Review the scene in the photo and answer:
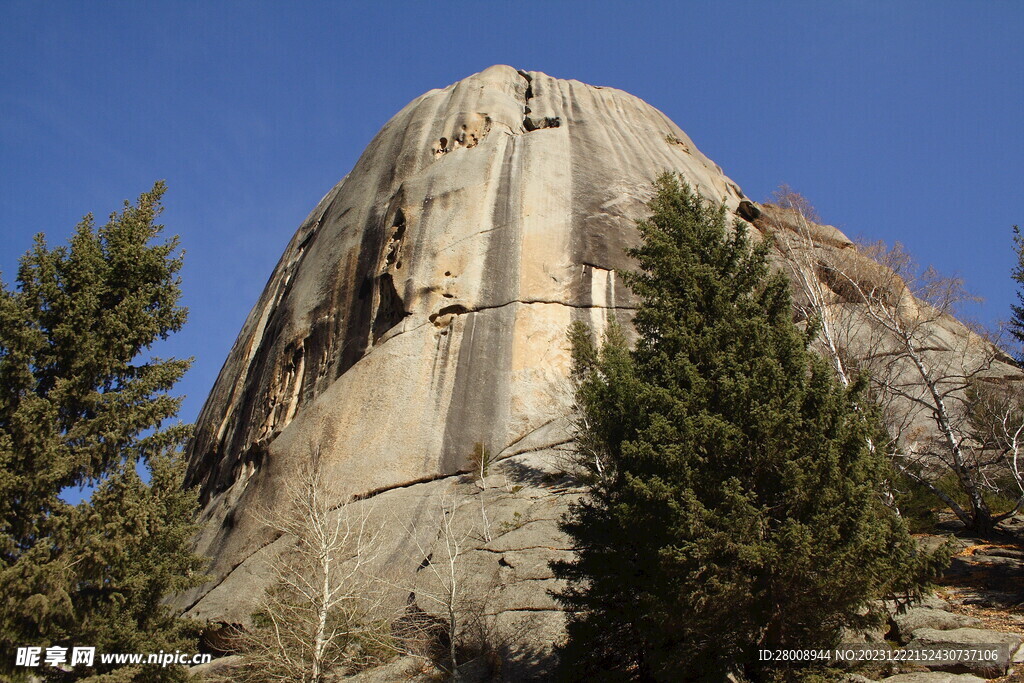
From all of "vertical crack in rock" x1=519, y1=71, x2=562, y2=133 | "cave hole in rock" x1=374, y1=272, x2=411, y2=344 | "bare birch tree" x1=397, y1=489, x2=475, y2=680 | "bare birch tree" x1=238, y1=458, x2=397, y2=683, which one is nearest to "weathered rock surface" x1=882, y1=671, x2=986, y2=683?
"bare birch tree" x1=397, y1=489, x2=475, y2=680

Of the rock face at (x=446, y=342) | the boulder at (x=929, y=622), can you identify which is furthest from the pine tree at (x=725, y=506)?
the rock face at (x=446, y=342)

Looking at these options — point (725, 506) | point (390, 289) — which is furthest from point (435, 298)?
point (725, 506)

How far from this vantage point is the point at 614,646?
9977mm

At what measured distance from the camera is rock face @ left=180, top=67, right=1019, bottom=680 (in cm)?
1616

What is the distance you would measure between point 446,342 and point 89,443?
10.0 meters

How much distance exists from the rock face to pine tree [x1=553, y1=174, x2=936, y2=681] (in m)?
2.73

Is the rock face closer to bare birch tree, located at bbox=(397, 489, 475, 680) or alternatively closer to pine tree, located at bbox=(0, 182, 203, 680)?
bare birch tree, located at bbox=(397, 489, 475, 680)

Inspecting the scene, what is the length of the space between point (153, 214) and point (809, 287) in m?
15.4

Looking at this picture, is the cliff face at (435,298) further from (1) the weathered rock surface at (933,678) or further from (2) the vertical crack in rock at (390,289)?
(1) the weathered rock surface at (933,678)

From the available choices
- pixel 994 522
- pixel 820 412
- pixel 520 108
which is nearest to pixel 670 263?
pixel 820 412

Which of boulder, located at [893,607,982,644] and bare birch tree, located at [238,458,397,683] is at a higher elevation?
boulder, located at [893,607,982,644]

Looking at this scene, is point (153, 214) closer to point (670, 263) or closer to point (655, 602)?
point (670, 263)

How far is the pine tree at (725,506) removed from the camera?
8.25 m

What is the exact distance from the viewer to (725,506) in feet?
28.7
